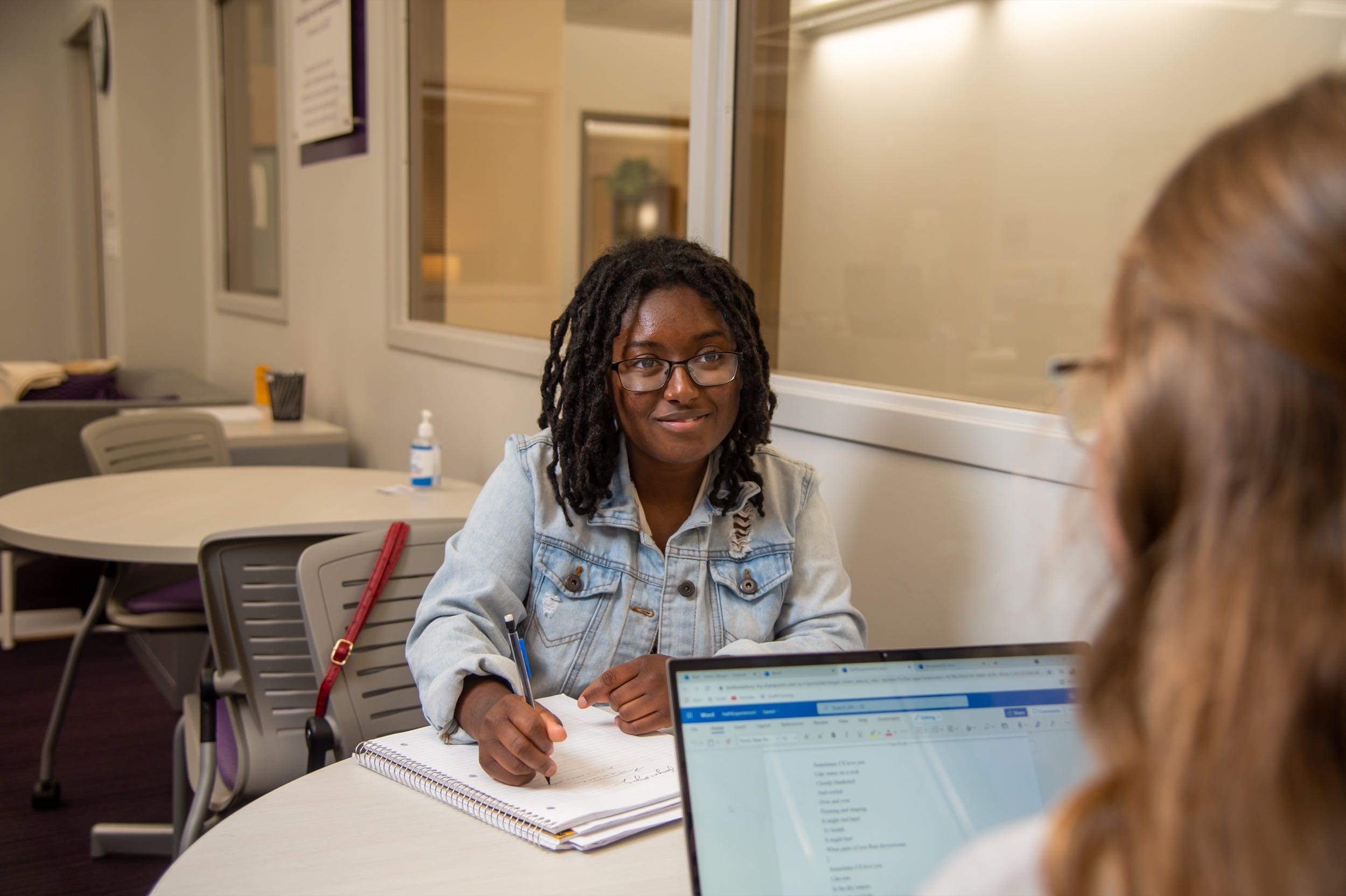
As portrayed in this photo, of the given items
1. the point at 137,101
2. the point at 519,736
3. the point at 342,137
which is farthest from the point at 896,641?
the point at 137,101

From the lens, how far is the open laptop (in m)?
0.80

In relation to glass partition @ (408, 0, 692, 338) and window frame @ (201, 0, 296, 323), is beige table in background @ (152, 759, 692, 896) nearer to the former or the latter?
glass partition @ (408, 0, 692, 338)

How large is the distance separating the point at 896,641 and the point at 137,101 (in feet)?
18.6

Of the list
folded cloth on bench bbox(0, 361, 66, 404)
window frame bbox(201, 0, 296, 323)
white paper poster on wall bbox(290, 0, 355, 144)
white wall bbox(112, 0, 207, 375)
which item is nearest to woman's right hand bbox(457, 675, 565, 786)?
white paper poster on wall bbox(290, 0, 355, 144)

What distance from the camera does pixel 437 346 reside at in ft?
11.4

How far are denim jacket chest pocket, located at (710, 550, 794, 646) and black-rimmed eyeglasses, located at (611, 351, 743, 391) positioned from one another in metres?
0.25

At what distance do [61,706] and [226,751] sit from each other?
1.12m

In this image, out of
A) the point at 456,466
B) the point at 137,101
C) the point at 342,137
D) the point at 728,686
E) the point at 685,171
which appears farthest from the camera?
the point at 137,101

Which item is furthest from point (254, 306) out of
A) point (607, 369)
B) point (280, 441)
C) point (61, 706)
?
point (607, 369)

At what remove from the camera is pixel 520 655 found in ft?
4.44

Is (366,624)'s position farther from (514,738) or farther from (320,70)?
(320,70)

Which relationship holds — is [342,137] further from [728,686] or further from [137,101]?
[728,686]

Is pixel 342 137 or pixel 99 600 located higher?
pixel 342 137

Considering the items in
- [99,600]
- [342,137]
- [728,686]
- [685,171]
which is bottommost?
[99,600]
